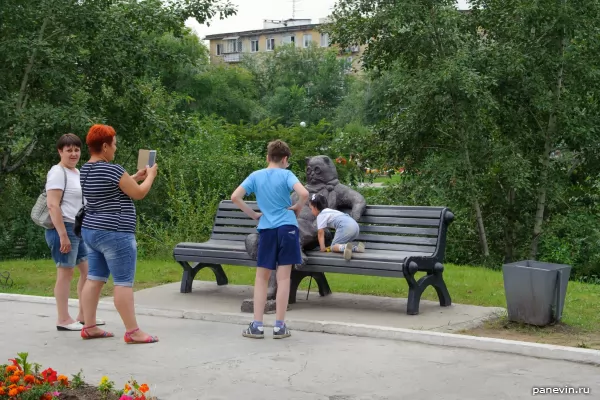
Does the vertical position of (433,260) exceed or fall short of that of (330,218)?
it falls short

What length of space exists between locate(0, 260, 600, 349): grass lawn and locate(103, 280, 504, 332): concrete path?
12.2 inches

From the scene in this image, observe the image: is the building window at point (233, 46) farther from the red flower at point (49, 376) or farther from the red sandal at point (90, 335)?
the red flower at point (49, 376)

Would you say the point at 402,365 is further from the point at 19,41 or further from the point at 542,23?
the point at 542,23

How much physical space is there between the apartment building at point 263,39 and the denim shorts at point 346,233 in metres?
94.6

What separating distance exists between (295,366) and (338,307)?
2.66 metres

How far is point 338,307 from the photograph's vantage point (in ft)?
29.7

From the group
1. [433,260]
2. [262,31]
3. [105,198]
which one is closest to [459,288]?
[433,260]

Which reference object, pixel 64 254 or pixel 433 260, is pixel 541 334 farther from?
pixel 64 254

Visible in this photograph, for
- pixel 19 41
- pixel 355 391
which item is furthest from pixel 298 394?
pixel 19 41

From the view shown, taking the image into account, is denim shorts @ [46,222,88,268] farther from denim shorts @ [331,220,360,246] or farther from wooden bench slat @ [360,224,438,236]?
wooden bench slat @ [360,224,438,236]

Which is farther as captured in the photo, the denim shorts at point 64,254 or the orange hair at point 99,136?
the denim shorts at point 64,254

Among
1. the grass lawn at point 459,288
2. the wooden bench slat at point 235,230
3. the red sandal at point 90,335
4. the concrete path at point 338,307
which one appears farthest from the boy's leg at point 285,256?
the wooden bench slat at point 235,230

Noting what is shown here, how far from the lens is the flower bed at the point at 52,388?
518 cm

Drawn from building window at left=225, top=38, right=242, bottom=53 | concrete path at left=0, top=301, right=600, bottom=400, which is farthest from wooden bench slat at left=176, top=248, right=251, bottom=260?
building window at left=225, top=38, right=242, bottom=53
